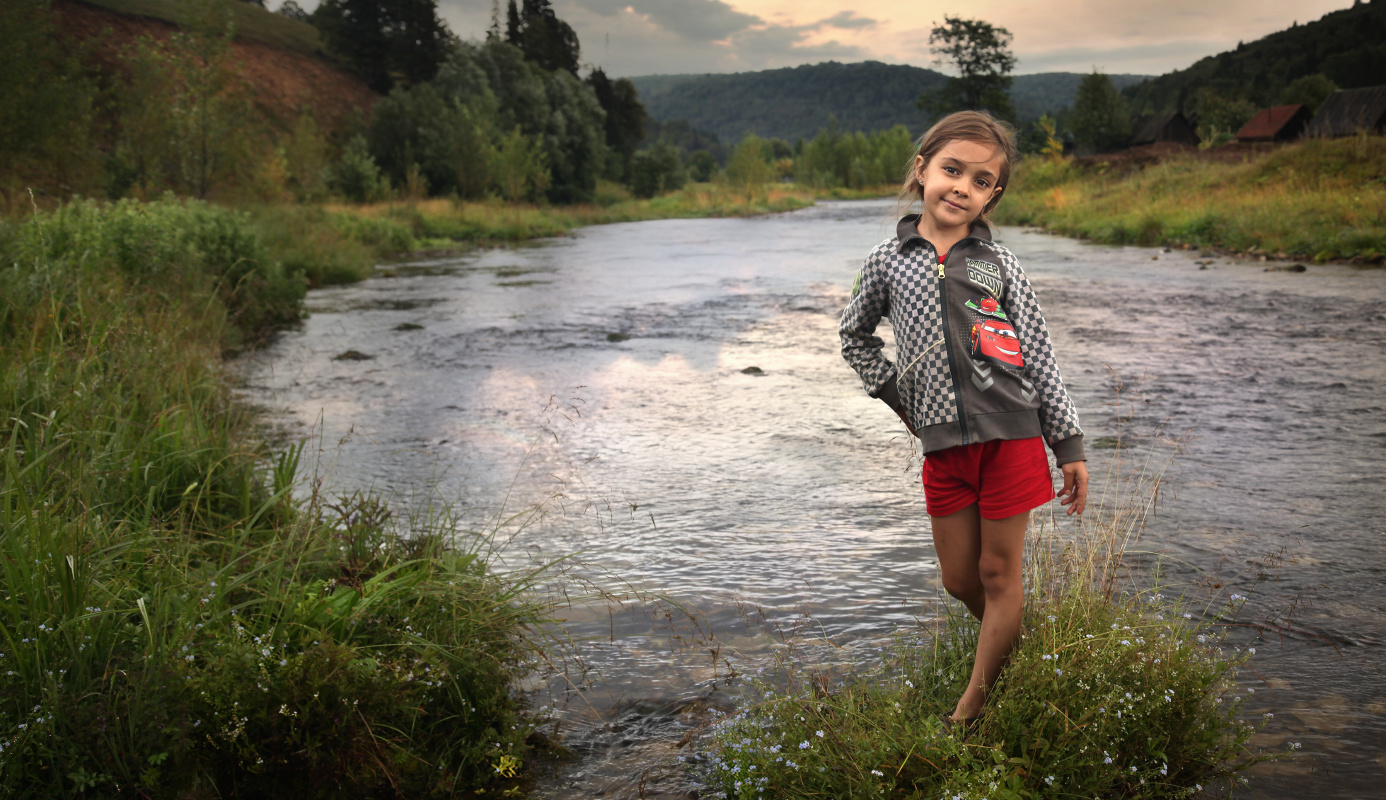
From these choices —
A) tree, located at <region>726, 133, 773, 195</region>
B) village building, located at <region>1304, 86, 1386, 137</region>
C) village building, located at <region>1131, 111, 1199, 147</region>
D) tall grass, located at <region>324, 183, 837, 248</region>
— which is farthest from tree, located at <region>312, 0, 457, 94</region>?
village building, located at <region>1304, 86, 1386, 137</region>

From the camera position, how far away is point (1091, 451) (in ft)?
20.3

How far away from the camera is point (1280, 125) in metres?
59.4

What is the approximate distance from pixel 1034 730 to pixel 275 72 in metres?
79.1

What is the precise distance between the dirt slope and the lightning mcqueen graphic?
192ft

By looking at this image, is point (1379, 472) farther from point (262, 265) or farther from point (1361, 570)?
point (262, 265)

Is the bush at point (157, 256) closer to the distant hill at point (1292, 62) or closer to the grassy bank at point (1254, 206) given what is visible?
the grassy bank at point (1254, 206)

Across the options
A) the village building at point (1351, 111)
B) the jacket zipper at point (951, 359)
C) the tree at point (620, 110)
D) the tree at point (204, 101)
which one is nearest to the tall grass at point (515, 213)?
the tree at point (204, 101)

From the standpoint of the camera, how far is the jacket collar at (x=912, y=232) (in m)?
2.69

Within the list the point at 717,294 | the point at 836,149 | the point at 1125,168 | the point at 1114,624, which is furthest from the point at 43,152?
the point at 836,149

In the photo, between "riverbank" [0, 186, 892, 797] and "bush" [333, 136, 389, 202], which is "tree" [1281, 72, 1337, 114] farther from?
"riverbank" [0, 186, 892, 797]

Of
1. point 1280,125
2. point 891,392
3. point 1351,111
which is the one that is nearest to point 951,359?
point 891,392

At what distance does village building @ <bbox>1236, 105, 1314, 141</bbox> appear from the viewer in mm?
59375

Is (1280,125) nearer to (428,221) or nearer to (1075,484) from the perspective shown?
(428,221)

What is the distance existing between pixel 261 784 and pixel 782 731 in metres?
1.38
